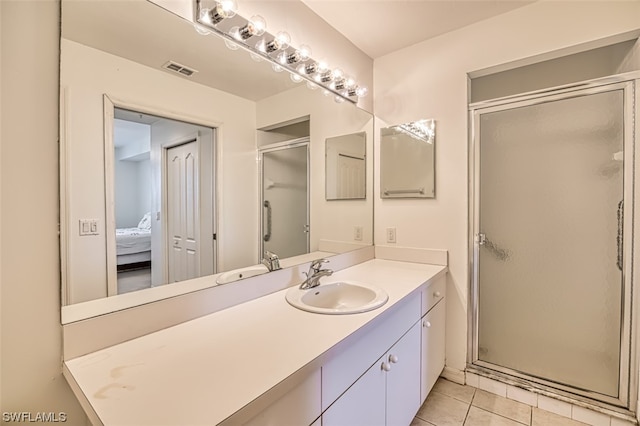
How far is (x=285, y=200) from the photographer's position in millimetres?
1639

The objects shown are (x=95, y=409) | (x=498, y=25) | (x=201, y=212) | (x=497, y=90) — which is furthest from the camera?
(x=497, y=90)

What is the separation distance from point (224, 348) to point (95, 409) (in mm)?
320

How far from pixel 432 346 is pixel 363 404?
82cm

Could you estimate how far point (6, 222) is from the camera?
76 centimetres

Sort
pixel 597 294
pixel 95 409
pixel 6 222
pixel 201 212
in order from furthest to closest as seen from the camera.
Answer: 1. pixel 597 294
2. pixel 201 212
3. pixel 6 222
4. pixel 95 409

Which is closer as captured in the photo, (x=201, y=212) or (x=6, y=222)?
(x=6, y=222)

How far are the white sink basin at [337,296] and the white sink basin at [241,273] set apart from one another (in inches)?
6.8

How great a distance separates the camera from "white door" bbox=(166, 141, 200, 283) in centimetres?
114

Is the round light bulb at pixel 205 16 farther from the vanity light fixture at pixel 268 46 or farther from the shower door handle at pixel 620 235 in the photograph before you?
the shower door handle at pixel 620 235

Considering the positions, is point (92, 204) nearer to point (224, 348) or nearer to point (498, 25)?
point (224, 348)

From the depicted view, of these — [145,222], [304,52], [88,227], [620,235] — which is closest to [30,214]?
[88,227]

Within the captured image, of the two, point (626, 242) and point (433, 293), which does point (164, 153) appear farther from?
point (626, 242)

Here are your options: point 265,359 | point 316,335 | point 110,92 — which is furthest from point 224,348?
point 110,92

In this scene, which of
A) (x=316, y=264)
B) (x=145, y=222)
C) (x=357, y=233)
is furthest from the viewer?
(x=357, y=233)
